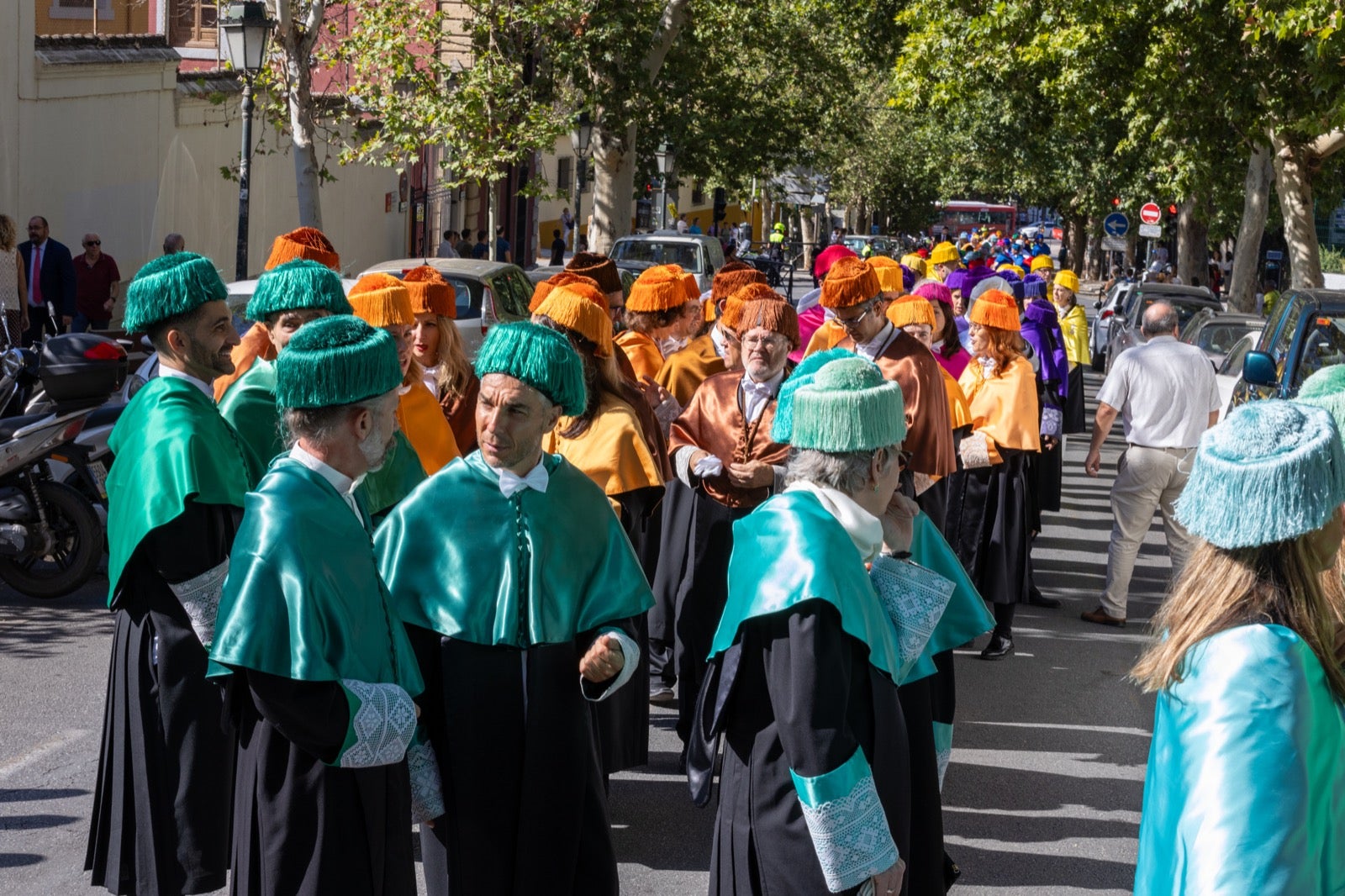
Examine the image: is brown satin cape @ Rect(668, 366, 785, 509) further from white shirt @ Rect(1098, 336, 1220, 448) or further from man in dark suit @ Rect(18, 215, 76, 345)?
man in dark suit @ Rect(18, 215, 76, 345)

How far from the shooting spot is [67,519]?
29.4 feet

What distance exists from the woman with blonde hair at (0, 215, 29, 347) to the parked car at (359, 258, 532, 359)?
3.01 metres

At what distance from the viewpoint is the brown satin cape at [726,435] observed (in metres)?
6.50

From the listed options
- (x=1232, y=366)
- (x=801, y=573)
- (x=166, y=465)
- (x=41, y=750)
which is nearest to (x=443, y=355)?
(x=41, y=750)

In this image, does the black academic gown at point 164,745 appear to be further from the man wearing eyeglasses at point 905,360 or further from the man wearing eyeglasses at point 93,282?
the man wearing eyeglasses at point 93,282

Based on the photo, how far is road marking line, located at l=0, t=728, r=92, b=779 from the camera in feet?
21.3

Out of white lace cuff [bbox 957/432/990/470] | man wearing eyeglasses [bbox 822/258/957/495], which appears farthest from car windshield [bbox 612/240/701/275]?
man wearing eyeglasses [bbox 822/258/957/495]

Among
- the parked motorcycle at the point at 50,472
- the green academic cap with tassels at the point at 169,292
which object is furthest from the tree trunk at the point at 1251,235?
the green academic cap with tassels at the point at 169,292

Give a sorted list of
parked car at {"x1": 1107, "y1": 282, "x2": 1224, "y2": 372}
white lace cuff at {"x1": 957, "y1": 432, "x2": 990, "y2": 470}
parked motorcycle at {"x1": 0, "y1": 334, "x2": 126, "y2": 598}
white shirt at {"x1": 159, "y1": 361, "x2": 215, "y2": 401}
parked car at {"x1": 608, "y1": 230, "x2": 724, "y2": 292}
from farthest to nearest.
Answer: parked car at {"x1": 608, "y1": 230, "x2": 724, "y2": 292} < parked car at {"x1": 1107, "y1": 282, "x2": 1224, "y2": 372} < parked motorcycle at {"x1": 0, "y1": 334, "x2": 126, "y2": 598} < white lace cuff at {"x1": 957, "y1": 432, "x2": 990, "y2": 470} < white shirt at {"x1": 159, "y1": 361, "x2": 215, "y2": 401}

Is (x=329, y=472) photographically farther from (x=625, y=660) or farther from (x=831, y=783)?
(x=831, y=783)

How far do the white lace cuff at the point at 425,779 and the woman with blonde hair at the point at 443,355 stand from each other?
252 centimetres

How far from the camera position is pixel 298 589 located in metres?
3.31

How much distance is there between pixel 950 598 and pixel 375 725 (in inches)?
51.6

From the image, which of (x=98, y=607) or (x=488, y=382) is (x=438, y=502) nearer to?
(x=488, y=382)
